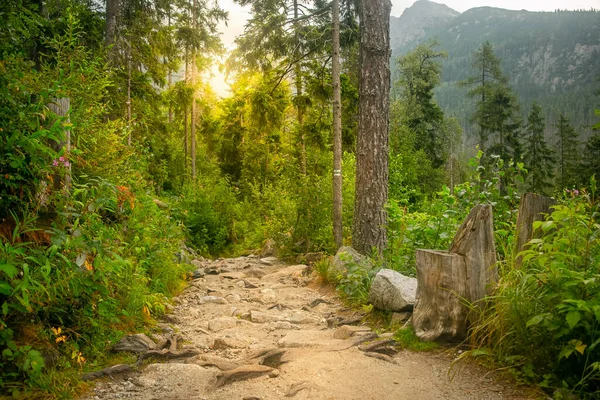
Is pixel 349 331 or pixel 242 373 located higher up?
pixel 242 373

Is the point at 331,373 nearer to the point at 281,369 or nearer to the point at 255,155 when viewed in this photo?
the point at 281,369

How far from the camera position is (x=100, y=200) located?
3.70 meters

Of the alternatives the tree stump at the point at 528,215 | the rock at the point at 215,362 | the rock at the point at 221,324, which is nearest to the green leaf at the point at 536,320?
the tree stump at the point at 528,215

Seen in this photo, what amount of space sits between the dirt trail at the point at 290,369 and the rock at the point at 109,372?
0.30 ft

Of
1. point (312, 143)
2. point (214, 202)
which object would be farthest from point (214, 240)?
point (312, 143)

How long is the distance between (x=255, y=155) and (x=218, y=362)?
22.8 meters

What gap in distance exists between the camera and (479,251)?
433 cm

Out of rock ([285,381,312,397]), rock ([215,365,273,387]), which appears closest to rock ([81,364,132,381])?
rock ([215,365,273,387])

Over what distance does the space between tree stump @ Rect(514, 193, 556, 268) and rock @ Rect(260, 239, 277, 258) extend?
1007 centimetres

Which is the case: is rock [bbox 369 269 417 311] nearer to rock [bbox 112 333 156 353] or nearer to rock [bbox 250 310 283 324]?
rock [bbox 250 310 283 324]

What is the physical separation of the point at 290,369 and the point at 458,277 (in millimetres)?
1979

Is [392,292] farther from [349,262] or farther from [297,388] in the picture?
[297,388]

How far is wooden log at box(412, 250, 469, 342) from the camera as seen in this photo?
4.26 metres

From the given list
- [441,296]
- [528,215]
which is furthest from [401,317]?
[528,215]
